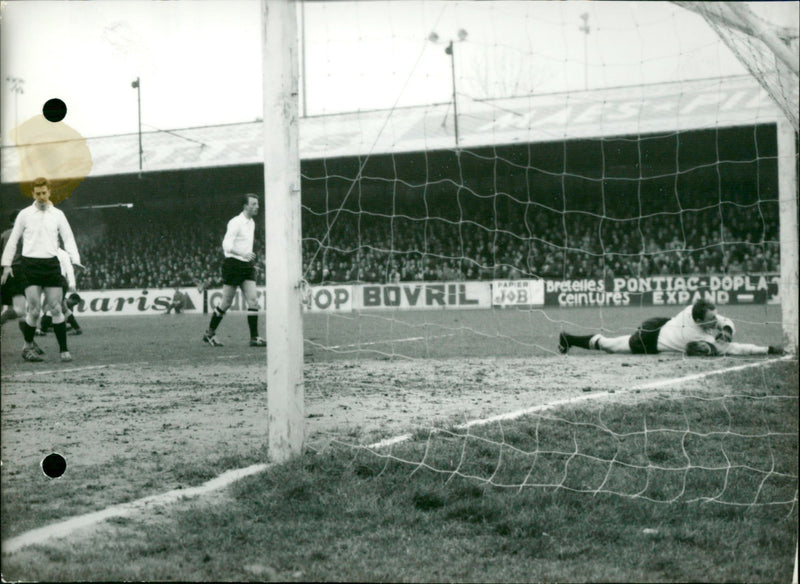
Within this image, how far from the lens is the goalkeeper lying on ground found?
8.42 metres

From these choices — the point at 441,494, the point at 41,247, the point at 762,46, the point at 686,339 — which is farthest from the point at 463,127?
the point at 441,494

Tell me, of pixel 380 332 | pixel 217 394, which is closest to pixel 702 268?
pixel 380 332

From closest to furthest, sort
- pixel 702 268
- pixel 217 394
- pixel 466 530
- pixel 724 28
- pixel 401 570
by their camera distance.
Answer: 1. pixel 401 570
2. pixel 466 530
3. pixel 724 28
4. pixel 217 394
5. pixel 702 268

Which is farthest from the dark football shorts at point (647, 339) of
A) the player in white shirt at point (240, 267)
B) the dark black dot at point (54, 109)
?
the dark black dot at point (54, 109)

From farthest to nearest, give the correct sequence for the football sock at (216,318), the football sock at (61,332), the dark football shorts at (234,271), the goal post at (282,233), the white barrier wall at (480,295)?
the white barrier wall at (480,295) < the football sock at (216,318) < the dark football shorts at (234,271) < the football sock at (61,332) < the goal post at (282,233)

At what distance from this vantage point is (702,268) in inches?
918

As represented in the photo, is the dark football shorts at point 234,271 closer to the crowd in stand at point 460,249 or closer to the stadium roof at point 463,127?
the stadium roof at point 463,127

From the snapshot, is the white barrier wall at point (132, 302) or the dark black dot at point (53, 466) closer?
the dark black dot at point (53, 466)

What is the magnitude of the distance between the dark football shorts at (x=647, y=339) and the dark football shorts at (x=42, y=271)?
643 centimetres

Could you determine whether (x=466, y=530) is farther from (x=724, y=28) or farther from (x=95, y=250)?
(x=95, y=250)

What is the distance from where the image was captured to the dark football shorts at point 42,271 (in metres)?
8.56

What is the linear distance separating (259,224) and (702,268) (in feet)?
43.8

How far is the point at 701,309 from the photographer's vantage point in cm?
826

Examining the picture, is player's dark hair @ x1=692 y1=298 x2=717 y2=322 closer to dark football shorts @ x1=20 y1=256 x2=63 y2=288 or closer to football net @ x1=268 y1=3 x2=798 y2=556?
football net @ x1=268 y1=3 x2=798 y2=556
